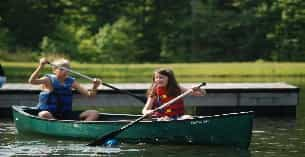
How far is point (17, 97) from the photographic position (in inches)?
867

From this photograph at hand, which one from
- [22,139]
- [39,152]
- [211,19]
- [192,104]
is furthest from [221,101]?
[211,19]

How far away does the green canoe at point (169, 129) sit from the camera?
15602 mm

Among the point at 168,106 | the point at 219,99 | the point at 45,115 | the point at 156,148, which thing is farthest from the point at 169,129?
the point at 219,99

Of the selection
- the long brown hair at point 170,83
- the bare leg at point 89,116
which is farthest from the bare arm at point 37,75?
the long brown hair at point 170,83

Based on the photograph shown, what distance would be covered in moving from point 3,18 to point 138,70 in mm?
18483

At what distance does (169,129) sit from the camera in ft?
53.1

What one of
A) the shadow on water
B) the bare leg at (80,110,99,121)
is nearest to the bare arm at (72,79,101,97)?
the bare leg at (80,110,99,121)

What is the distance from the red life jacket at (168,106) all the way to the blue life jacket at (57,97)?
5.85ft

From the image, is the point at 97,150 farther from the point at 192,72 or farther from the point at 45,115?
the point at 192,72

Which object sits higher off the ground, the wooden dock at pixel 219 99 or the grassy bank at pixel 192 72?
the wooden dock at pixel 219 99

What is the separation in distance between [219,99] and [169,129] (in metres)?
6.36

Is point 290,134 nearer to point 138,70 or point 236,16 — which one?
point 138,70

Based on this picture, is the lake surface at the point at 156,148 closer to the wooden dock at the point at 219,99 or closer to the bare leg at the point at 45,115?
the bare leg at the point at 45,115

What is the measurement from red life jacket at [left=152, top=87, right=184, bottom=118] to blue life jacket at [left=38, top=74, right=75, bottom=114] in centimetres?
178
